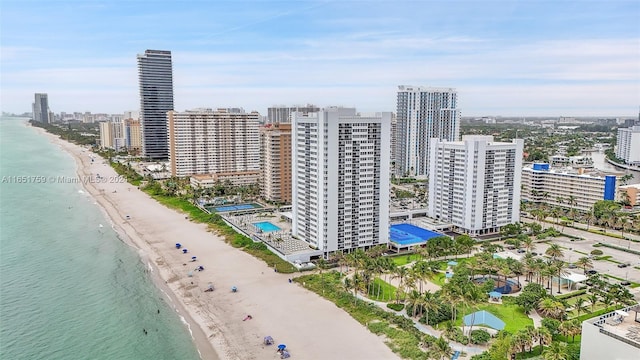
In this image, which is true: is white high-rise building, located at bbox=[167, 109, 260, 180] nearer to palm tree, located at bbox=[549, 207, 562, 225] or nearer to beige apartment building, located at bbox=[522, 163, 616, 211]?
beige apartment building, located at bbox=[522, 163, 616, 211]

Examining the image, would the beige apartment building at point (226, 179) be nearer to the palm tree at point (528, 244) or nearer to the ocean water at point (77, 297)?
the ocean water at point (77, 297)

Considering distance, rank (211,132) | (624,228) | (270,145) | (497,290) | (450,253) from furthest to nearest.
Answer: (211,132) → (270,145) → (624,228) → (450,253) → (497,290)

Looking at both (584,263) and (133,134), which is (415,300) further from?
(133,134)

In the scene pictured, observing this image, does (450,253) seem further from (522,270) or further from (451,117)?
(451,117)

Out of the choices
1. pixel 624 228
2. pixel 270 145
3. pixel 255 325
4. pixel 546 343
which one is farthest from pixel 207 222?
pixel 624 228

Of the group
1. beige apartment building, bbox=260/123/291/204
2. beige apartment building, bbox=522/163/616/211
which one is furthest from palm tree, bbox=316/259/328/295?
beige apartment building, bbox=522/163/616/211

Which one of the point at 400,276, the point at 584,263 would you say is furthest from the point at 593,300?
the point at 400,276

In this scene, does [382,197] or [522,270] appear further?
[382,197]
